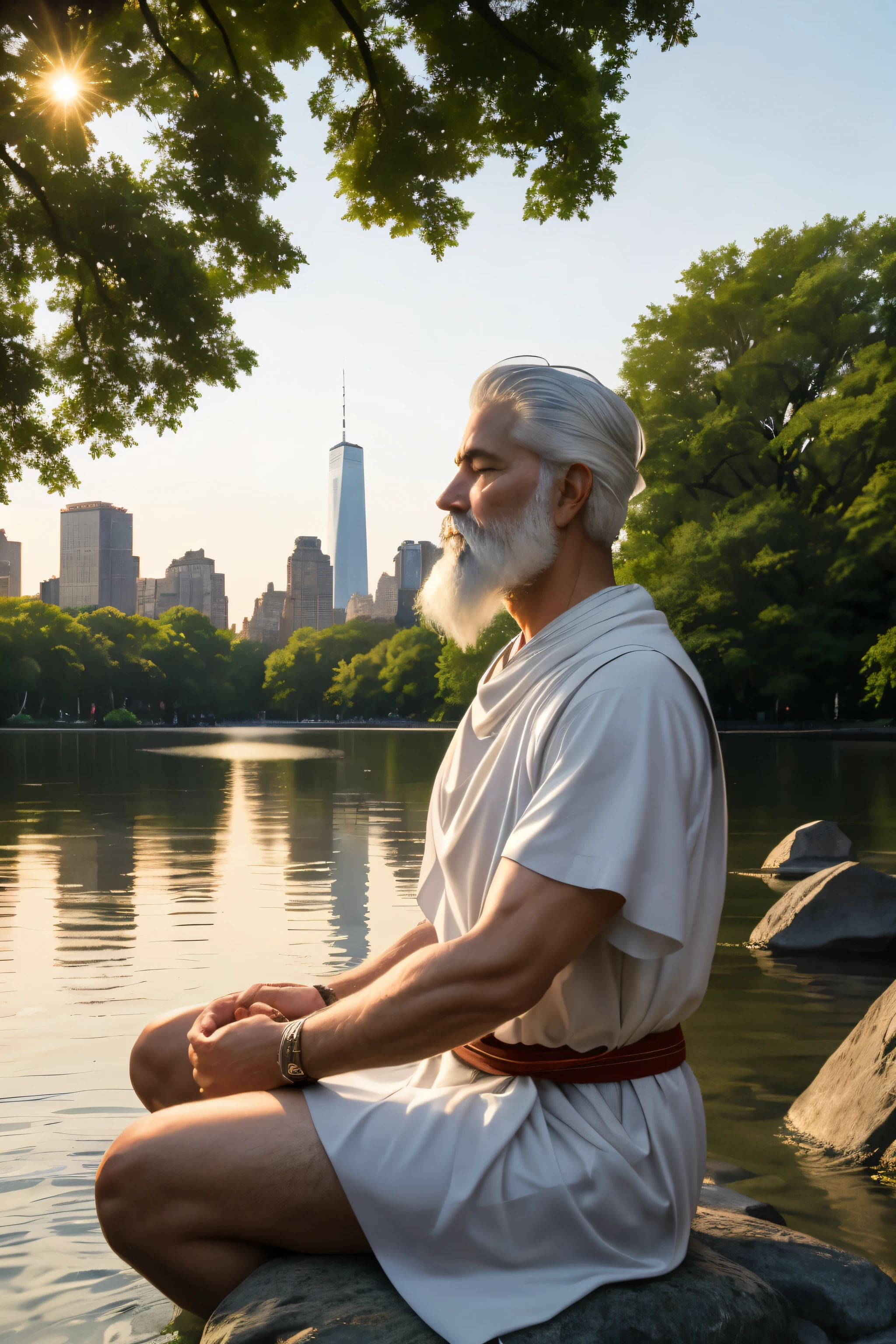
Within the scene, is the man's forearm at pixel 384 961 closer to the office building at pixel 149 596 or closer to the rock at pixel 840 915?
the rock at pixel 840 915

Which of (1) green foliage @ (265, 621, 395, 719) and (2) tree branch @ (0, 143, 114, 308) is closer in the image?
(2) tree branch @ (0, 143, 114, 308)

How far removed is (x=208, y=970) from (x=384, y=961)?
3.86m

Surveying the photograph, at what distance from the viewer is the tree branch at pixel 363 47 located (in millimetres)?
8227

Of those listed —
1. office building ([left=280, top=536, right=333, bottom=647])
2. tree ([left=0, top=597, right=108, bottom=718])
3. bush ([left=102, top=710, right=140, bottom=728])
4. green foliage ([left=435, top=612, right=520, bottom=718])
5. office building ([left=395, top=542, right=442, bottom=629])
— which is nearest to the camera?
green foliage ([left=435, top=612, right=520, bottom=718])

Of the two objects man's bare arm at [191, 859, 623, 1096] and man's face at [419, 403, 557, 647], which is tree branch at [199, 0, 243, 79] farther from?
man's bare arm at [191, 859, 623, 1096]

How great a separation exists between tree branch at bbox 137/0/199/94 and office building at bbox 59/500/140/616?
157508mm

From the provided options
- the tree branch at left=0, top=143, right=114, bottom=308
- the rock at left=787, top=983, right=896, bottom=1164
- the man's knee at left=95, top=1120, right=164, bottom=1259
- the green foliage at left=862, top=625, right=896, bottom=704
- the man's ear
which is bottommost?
the rock at left=787, top=983, right=896, bottom=1164

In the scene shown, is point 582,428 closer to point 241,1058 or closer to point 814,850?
point 241,1058

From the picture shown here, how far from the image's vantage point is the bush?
86919 millimetres

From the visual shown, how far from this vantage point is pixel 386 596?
175 metres

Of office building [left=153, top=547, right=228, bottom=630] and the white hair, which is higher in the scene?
Answer: office building [left=153, top=547, right=228, bottom=630]

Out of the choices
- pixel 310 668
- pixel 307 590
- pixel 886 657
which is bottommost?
pixel 886 657

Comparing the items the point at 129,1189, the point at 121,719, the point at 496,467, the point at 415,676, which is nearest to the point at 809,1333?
the point at 129,1189

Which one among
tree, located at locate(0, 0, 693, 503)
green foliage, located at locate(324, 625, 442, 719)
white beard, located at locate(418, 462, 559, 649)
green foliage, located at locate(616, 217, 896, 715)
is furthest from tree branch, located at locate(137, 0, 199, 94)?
green foliage, located at locate(324, 625, 442, 719)
